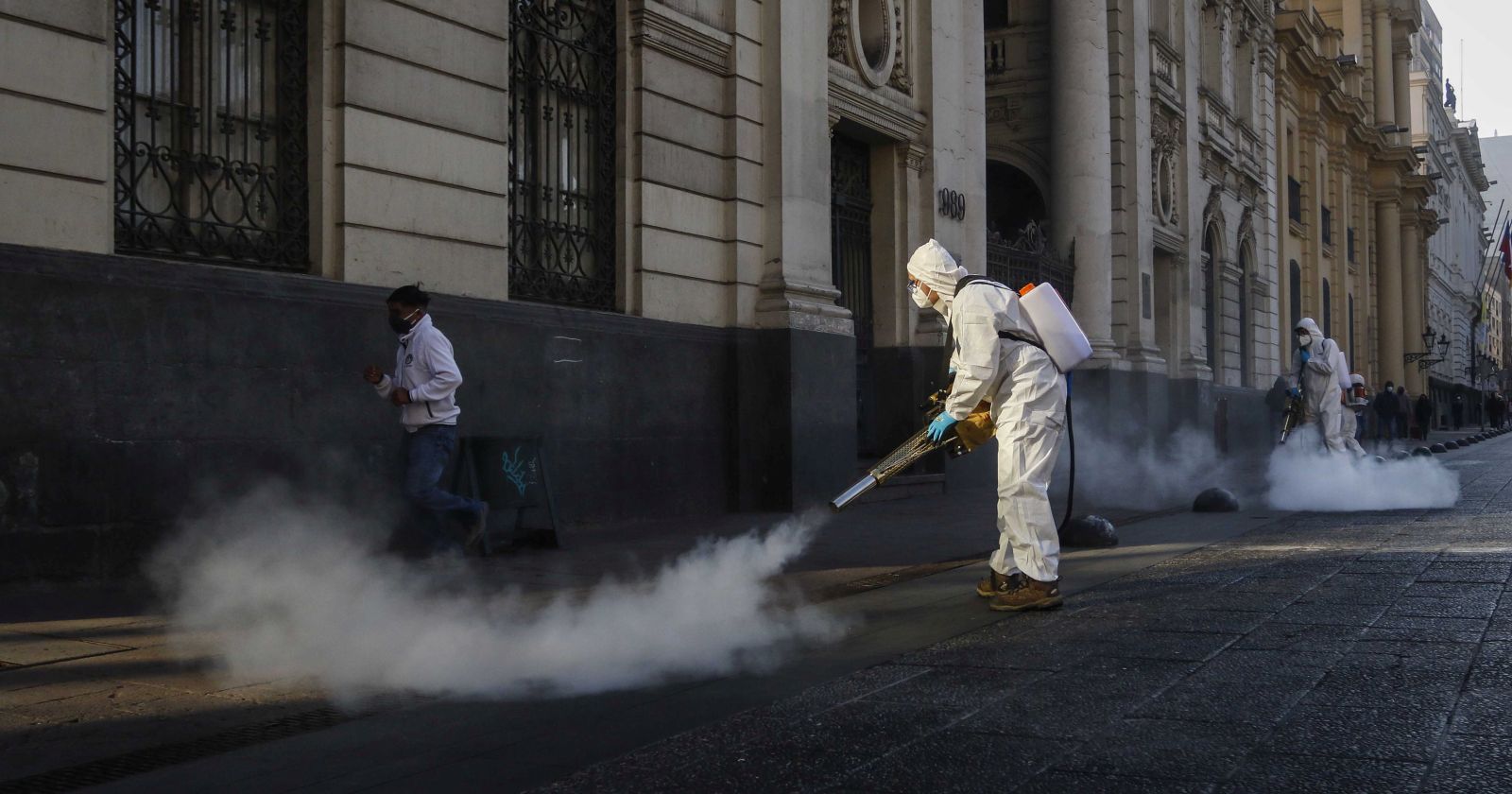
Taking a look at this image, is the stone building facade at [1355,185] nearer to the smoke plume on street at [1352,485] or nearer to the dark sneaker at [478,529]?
the smoke plume on street at [1352,485]

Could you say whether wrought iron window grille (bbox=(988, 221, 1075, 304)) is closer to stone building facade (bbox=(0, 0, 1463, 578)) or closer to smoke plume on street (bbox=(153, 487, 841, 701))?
stone building facade (bbox=(0, 0, 1463, 578))

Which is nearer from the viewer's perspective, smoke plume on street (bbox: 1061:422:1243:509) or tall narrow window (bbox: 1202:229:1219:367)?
smoke plume on street (bbox: 1061:422:1243:509)

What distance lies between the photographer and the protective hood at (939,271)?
704 cm

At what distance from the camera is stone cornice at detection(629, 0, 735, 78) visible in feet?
39.3

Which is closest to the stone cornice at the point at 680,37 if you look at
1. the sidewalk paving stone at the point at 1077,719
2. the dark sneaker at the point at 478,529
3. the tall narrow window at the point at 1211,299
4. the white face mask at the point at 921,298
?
the dark sneaker at the point at 478,529

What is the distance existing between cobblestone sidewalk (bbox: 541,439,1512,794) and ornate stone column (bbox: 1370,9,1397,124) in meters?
52.1

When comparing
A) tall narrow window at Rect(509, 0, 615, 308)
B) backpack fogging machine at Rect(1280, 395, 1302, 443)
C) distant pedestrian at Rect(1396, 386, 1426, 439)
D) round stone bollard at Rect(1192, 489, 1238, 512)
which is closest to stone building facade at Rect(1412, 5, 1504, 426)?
distant pedestrian at Rect(1396, 386, 1426, 439)

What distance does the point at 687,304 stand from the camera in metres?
12.4

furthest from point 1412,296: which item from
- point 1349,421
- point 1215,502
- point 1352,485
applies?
point 1215,502

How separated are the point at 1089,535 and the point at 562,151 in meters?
5.30

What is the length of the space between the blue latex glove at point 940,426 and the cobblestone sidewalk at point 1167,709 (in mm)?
1035

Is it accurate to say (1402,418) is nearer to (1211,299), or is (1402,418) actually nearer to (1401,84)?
(1211,299)

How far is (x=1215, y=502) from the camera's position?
12.7 m

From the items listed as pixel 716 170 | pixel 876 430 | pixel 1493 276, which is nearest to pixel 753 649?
pixel 716 170
